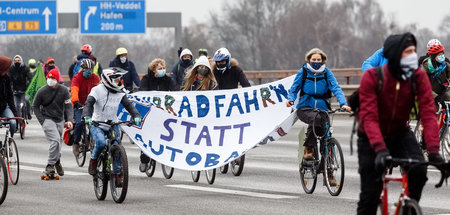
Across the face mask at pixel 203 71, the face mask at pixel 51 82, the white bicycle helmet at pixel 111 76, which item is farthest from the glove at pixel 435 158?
the face mask at pixel 51 82

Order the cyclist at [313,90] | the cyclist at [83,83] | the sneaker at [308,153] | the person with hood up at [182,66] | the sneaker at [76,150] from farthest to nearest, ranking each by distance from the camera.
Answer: the person with hood up at [182,66] → the sneaker at [76,150] → the cyclist at [83,83] → the sneaker at [308,153] → the cyclist at [313,90]

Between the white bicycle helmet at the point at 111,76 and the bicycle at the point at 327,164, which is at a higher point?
the white bicycle helmet at the point at 111,76

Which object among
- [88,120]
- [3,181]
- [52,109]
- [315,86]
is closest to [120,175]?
[88,120]

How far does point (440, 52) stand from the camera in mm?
15180

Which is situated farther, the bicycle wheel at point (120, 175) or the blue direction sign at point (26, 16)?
the blue direction sign at point (26, 16)

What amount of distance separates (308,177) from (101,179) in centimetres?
236

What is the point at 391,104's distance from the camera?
7.22m

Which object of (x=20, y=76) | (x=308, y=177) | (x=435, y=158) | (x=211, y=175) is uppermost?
(x=435, y=158)

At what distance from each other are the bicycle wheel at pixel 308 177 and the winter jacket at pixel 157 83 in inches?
161

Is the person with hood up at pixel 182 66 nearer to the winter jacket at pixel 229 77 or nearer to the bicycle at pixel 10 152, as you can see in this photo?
the winter jacket at pixel 229 77

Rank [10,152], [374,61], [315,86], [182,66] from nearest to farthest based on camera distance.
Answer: [315,86] < [374,61] < [10,152] < [182,66]

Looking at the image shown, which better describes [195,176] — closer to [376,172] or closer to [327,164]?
[327,164]

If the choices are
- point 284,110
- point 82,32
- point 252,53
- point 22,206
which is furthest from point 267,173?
point 252,53

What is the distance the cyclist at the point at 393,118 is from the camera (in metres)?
7.05
